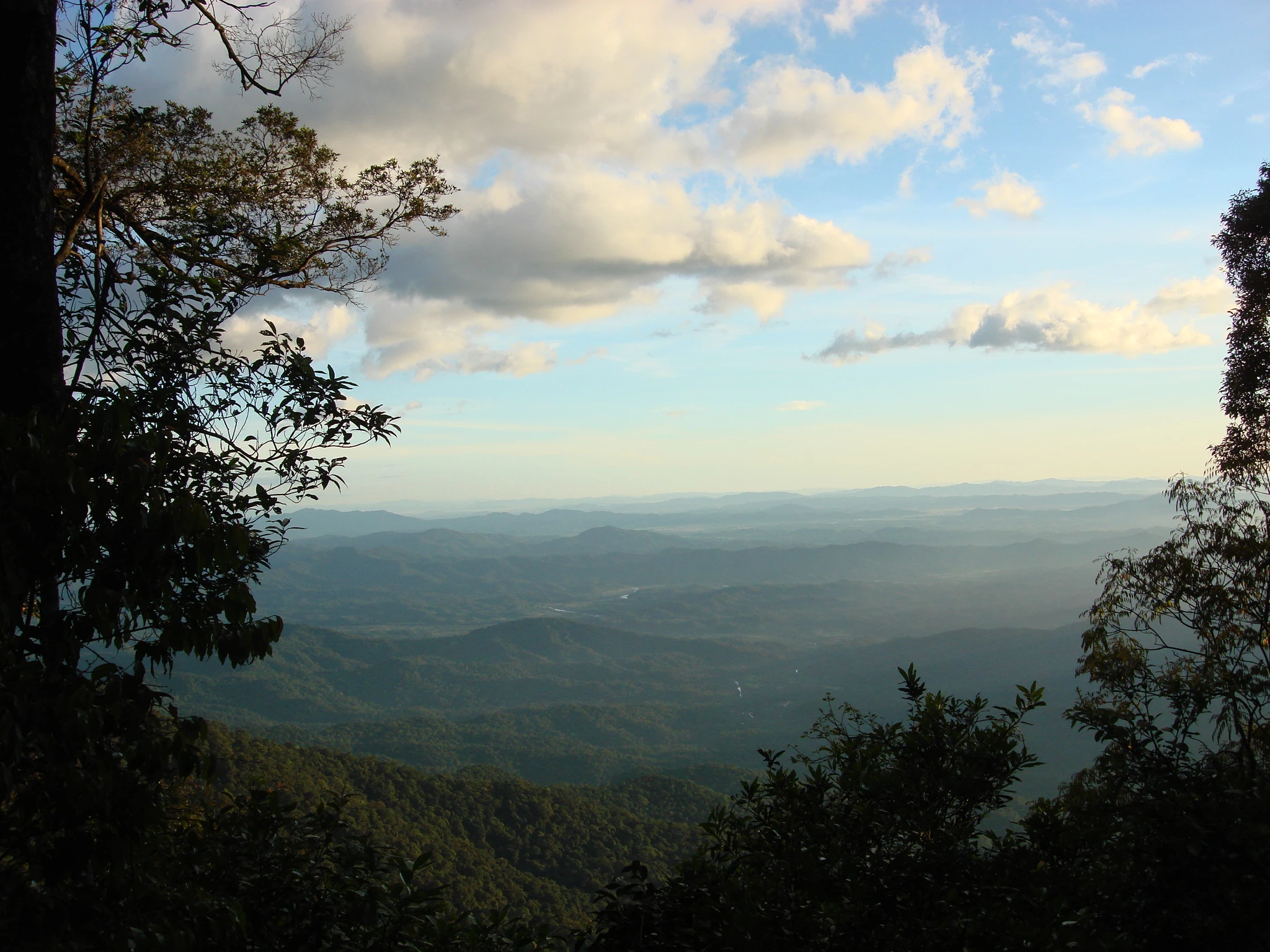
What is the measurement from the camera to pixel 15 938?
2.14 metres

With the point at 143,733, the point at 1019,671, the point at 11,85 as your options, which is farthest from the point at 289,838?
the point at 1019,671

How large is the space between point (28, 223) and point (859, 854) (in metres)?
5.55

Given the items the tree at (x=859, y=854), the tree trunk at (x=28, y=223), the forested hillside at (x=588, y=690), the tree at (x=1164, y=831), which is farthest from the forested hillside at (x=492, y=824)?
the tree trunk at (x=28, y=223)

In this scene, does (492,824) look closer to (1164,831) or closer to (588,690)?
(1164,831)

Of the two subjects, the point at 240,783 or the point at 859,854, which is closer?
the point at 859,854

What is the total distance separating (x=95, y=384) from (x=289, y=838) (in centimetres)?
284

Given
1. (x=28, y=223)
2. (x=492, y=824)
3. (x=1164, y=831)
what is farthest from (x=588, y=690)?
(x=28, y=223)

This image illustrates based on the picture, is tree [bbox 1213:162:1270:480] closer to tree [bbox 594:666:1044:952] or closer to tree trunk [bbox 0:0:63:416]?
tree [bbox 594:666:1044:952]

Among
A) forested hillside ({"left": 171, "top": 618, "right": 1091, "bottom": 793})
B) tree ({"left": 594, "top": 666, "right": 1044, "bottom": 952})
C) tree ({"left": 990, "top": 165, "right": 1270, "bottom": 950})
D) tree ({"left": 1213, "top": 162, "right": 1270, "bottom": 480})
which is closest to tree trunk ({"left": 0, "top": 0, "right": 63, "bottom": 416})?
tree ({"left": 594, "top": 666, "right": 1044, "bottom": 952})

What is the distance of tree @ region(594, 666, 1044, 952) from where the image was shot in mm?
3561

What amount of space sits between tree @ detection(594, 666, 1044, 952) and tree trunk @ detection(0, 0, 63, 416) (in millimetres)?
3954

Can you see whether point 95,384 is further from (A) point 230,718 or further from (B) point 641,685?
(B) point 641,685

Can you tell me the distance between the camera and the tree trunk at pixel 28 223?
11.6ft

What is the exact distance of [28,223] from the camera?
12.0 feet
